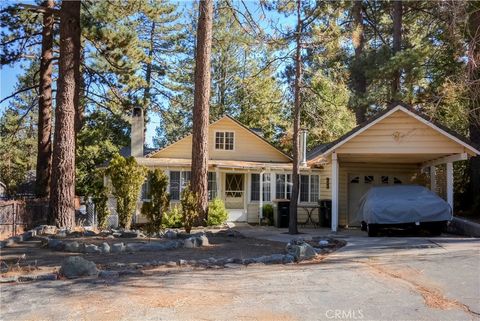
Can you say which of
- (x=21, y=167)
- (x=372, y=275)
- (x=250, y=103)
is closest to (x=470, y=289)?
(x=372, y=275)

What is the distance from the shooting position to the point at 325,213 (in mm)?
20703

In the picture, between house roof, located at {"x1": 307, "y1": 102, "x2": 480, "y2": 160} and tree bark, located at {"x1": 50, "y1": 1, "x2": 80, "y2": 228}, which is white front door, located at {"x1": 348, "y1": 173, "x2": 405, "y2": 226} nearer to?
house roof, located at {"x1": 307, "y1": 102, "x2": 480, "y2": 160}

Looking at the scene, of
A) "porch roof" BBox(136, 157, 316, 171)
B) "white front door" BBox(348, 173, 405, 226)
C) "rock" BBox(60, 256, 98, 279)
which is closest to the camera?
"rock" BBox(60, 256, 98, 279)

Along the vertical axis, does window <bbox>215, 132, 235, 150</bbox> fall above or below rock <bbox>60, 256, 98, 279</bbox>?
above

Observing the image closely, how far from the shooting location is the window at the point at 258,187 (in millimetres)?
23297

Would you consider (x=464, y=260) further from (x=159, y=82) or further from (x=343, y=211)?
(x=159, y=82)

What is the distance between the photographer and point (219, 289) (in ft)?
22.0

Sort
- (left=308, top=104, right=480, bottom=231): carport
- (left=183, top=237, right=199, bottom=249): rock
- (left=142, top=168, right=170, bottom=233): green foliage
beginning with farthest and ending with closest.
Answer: (left=308, top=104, right=480, bottom=231): carport < (left=142, top=168, right=170, bottom=233): green foliage < (left=183, top=237, right=199, bottom=249): rock

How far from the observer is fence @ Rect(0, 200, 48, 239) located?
565 inches

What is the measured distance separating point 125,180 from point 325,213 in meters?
9.87

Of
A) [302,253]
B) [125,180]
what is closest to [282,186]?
[125,180]

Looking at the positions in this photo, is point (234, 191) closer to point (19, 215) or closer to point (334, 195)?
point (334, 195)

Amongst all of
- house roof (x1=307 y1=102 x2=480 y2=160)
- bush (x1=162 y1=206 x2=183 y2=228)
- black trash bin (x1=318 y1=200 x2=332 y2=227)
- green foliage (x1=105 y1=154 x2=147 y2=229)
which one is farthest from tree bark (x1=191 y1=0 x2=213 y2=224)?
black trash bin (x1=318 y1=200 x2=332 y2=227)

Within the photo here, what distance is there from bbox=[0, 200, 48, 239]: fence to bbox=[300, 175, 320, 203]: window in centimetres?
1175
